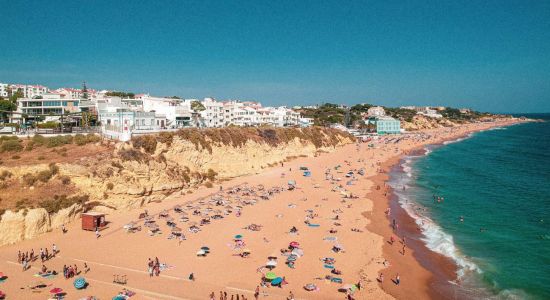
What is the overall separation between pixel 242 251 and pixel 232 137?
27.0m

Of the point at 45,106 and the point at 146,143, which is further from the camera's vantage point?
the point at 45,106

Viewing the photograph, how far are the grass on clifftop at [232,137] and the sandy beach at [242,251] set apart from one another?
264 inches

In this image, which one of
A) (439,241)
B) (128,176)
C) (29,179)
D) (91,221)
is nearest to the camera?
(91,221)

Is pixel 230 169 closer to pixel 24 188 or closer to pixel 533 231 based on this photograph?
pixel 24 188

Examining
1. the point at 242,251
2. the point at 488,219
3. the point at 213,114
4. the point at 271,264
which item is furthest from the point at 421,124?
the point at 271,264

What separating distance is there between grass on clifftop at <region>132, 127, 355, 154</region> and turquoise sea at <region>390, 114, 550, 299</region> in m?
19.3

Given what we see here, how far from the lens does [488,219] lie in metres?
31.2

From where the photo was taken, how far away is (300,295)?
18078mm

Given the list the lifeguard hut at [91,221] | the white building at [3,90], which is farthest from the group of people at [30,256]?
the white building at [3,90]

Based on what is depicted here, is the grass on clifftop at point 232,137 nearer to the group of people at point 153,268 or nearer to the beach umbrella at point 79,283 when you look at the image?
the group of people at point 153,268

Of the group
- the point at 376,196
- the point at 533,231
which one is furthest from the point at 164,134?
the point at 533,231

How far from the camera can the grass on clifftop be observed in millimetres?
37531

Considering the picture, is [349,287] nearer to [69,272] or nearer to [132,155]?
[69,272]

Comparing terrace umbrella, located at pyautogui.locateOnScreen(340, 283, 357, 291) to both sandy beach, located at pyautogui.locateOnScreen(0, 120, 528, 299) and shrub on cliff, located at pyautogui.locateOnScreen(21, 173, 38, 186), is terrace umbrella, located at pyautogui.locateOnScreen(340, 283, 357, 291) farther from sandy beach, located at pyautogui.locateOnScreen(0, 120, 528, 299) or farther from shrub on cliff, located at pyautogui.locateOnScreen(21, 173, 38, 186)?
shrub on cliff, located at pyautogui.locateOnScreen(21, 173, 38, 186)
